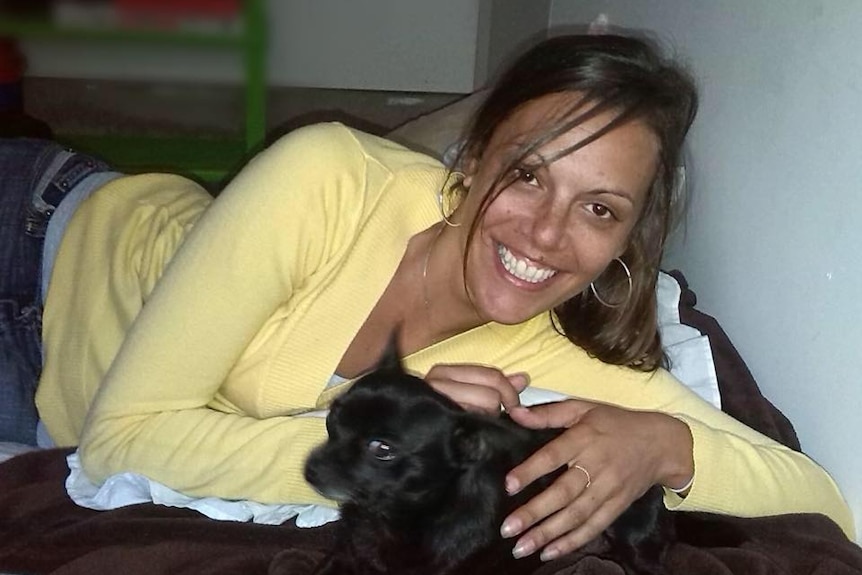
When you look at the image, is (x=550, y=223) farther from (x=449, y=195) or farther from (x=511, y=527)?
(x=511, y=527)

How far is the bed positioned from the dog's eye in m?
0.12

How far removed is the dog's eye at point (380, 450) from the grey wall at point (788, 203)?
19.5 inches

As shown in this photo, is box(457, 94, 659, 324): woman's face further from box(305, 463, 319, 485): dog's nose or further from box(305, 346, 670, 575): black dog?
box(305, 463, 319, 485): dog's nose

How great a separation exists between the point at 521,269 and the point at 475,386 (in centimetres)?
14

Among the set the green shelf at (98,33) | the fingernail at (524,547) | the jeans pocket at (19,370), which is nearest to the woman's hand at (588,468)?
the fingernail at (524,547)

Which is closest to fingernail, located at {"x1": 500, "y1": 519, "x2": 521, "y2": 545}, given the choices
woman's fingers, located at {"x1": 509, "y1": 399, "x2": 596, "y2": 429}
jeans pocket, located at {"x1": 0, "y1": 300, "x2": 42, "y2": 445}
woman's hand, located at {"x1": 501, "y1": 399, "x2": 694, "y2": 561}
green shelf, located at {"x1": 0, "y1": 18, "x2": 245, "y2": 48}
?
woman's hand, located at {"x1": 501, "y1": 399, "x2": 694, "y2": 561}

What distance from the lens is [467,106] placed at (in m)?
1.83

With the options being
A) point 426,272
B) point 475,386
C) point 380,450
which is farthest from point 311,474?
point 426,272

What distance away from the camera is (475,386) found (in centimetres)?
112

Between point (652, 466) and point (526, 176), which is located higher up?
point (526, 176)

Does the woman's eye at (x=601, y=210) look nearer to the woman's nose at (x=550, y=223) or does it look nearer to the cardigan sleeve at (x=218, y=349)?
the woman's nose at (x=550, y=223)

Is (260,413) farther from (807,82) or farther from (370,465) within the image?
(807,82)

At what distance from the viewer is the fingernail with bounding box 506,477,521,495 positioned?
1042 millimetres

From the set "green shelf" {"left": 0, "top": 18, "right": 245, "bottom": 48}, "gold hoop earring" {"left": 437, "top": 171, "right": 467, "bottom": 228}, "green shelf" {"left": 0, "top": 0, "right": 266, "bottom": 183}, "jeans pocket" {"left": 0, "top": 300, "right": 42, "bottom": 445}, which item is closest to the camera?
"gold hoop earring" {"left": 437, "top": 171, "right": 467, "bottom": 228}
